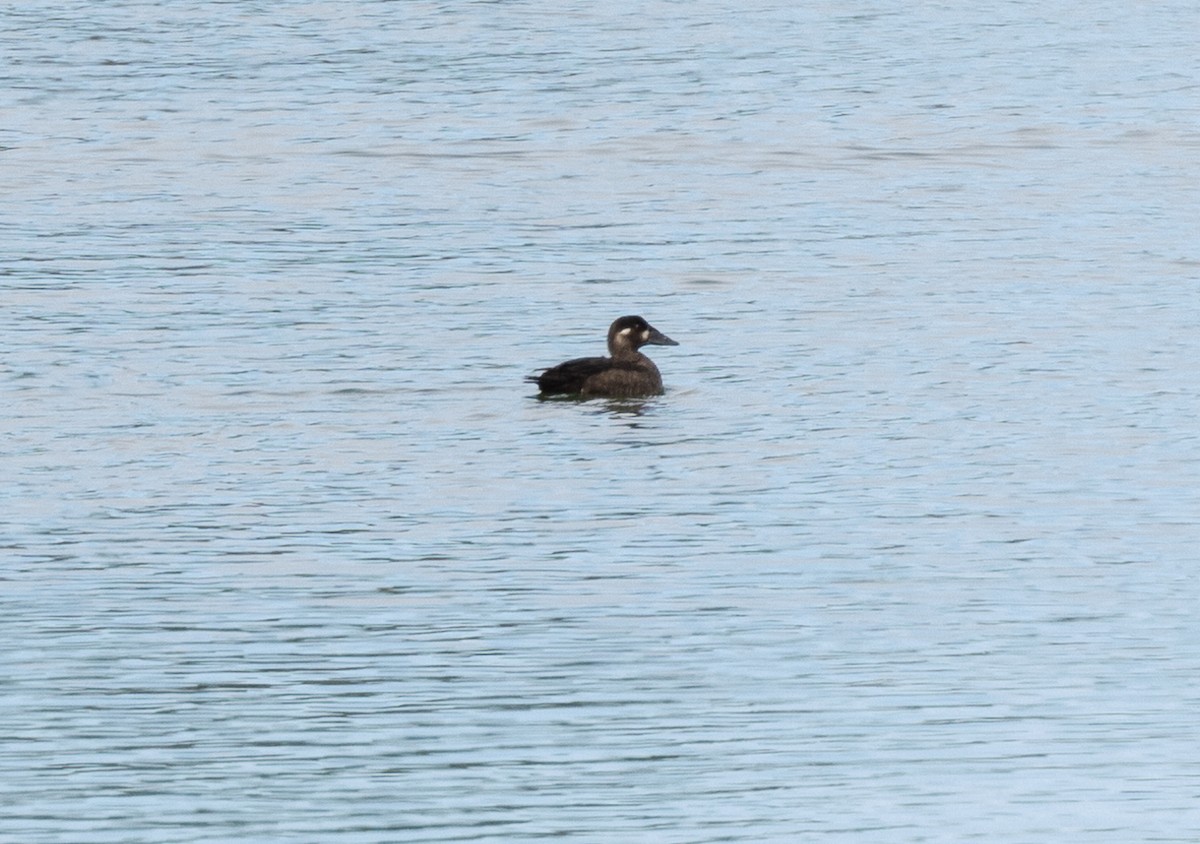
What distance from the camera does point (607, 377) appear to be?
17547mm

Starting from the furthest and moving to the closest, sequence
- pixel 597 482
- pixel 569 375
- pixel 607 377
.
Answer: pixel 607 377, pixel 569 375, pixel 597 482

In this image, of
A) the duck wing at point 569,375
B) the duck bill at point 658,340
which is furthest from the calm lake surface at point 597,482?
the duck wing at point 569,375

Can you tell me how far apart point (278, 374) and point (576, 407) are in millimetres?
2094

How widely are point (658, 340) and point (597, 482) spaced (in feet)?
13.2

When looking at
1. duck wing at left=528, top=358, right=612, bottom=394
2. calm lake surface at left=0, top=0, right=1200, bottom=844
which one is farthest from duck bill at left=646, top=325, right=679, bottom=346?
duck wing at left=528, top=358, right=612, bottom=394

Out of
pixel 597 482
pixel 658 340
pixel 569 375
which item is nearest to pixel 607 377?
pixel 569 375

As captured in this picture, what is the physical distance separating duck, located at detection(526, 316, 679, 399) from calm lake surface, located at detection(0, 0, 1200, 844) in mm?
242

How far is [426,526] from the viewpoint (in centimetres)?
1319

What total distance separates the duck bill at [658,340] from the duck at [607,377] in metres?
0.30

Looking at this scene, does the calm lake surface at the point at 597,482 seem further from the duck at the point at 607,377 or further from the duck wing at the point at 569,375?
the duck wing at the point at 569,375

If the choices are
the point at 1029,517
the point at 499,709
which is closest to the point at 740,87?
the point at 1029,517

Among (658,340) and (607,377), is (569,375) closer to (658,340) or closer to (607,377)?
(607,377)

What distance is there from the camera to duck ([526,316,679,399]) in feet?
56.7

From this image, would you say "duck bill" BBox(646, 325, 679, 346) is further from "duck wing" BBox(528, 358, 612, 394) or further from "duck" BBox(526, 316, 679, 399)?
"duck wing" BBox(528, 358, 612, 394)
